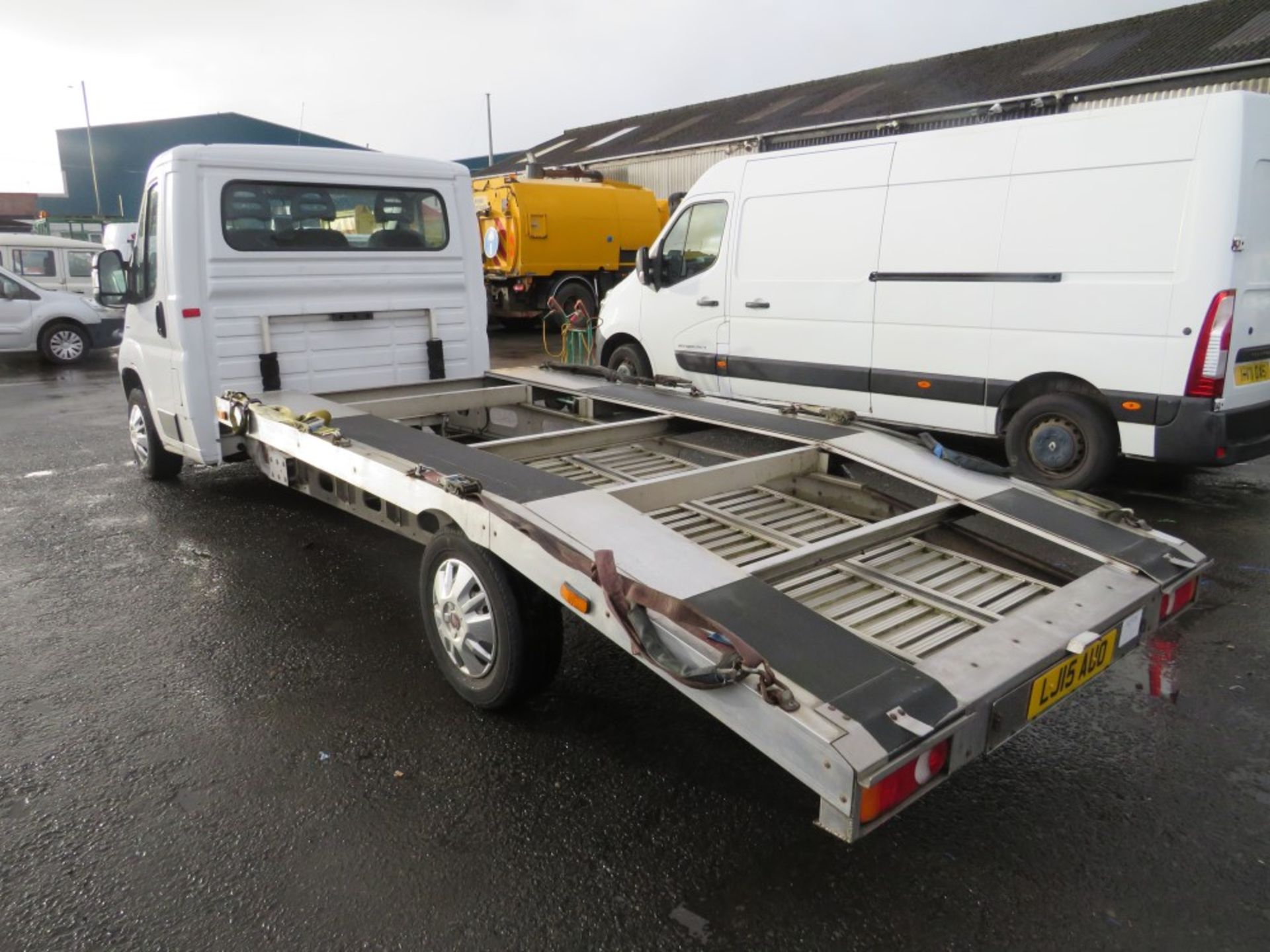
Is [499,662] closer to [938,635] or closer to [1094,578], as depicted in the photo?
[938,635]

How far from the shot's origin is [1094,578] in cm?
289

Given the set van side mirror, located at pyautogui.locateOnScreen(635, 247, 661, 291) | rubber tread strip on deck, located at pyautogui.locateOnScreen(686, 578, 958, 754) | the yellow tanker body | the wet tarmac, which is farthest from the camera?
the yellow tanker body

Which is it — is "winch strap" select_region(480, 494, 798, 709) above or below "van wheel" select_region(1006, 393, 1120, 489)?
above

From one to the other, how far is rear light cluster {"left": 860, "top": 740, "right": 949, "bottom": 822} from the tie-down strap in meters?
0.24

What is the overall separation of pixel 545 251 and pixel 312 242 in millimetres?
11400

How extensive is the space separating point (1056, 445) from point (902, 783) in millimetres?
4837

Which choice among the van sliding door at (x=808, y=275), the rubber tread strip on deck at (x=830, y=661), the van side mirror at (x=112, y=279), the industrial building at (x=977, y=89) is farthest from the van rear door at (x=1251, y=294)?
the industrial building at (x=977, y=89)

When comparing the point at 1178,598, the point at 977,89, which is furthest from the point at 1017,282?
the point at 977,89

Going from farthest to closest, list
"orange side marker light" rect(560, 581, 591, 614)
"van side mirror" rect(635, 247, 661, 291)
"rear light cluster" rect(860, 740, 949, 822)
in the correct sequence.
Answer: "van side mirror" rect(635, 247, 661, 291), "orange side marker light" rect(560, 581, 591, 614), "rear light cluster" rect(860, 740, 949, 822)

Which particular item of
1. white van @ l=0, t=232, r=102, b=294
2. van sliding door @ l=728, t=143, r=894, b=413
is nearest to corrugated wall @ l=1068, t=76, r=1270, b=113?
van sliding door @ l=728, t=143, r=894, b=413

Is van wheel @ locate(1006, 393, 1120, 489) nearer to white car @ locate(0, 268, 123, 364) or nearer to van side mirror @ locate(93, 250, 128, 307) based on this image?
van side mirror @ locate(93, 250, 128, 307)

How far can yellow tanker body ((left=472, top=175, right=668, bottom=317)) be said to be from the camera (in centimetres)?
1638

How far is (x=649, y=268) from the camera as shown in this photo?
8289 mm

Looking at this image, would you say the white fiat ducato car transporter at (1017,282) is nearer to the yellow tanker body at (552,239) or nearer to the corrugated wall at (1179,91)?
the corrugated wall at (1179,91)
